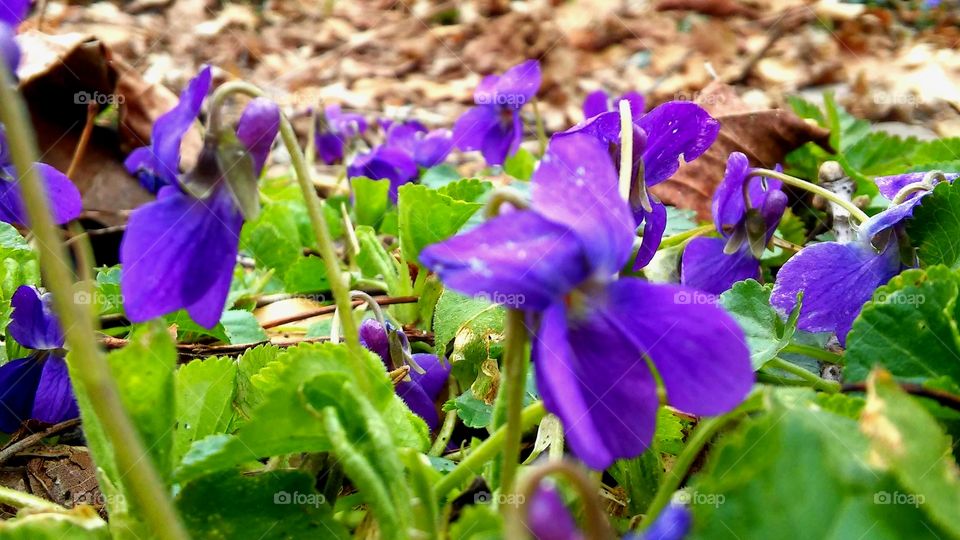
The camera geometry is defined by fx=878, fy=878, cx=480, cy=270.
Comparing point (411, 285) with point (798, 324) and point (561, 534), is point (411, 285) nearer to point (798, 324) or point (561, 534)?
point (798, 324)

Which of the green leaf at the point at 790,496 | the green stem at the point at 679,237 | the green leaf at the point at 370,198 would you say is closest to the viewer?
the green leaf at the point at 790,496

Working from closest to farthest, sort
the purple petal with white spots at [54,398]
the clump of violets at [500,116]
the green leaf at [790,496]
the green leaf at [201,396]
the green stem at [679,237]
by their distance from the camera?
the green leaf at [790,496] < the green leaf at [201,396] < the purple petal with white spots at [54,398] < the green stem at [679,237] < the clump of violets at [500,116]

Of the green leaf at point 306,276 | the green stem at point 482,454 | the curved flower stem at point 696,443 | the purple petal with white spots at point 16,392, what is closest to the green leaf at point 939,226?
the curved flower stem at point 696,443

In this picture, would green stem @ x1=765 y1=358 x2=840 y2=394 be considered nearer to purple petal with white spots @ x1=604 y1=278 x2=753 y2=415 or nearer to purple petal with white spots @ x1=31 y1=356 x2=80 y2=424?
purple petal with white spots @ x1=604 y1=278 x2=753 y2=415

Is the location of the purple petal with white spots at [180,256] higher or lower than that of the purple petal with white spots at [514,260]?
lower

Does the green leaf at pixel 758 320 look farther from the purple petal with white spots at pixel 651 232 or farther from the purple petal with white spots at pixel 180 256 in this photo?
the purple petal with white spots at pixel 180 256

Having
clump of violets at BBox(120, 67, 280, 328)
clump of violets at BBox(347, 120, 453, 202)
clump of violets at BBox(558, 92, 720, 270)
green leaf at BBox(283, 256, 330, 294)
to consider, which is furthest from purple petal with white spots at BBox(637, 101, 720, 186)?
clump of violets at BBox(347, 120, 453, 202)

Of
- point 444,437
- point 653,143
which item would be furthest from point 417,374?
point 653,143
